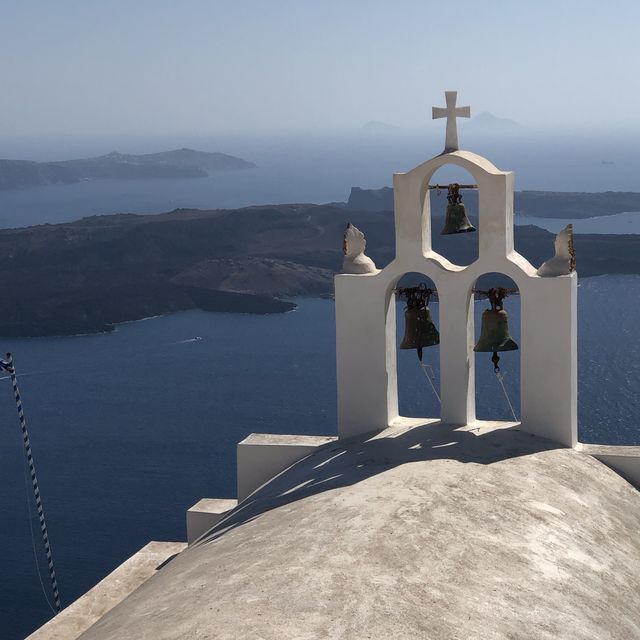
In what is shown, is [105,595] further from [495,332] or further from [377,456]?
[495,332]

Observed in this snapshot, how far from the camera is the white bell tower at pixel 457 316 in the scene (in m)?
9.82

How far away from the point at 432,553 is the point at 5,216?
486 feet

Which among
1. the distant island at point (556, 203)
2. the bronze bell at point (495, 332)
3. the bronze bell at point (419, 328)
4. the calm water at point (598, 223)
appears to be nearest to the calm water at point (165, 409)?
the bronze bell at point (419, 328)

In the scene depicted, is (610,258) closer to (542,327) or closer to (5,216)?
(542,327)

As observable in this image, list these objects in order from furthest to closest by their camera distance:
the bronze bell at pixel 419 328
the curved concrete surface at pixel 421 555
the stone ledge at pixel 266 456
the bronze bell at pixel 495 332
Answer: the stone ledge at pixel 266 456 → the bronze bell at pixel 419 328 → the bronze bell at pixel 495 332 → the curved concrete surface at pixel 421 555

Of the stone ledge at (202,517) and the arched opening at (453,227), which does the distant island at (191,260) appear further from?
the stone ledge at (202,517)

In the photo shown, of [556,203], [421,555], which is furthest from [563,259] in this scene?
[556,203]

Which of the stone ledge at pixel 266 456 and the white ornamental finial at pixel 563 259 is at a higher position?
the white ornamental finial at pixel 563 259

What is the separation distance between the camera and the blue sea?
32.0m

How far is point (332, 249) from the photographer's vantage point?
3452 inches

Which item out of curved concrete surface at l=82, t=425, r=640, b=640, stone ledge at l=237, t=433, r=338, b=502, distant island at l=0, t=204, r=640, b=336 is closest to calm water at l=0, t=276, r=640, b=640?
distant island at l=0, t=204, r=640, b=336

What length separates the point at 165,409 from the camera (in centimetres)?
4572

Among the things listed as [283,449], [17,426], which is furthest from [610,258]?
[283,449]

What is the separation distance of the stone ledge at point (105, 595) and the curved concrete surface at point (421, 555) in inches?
51.3
